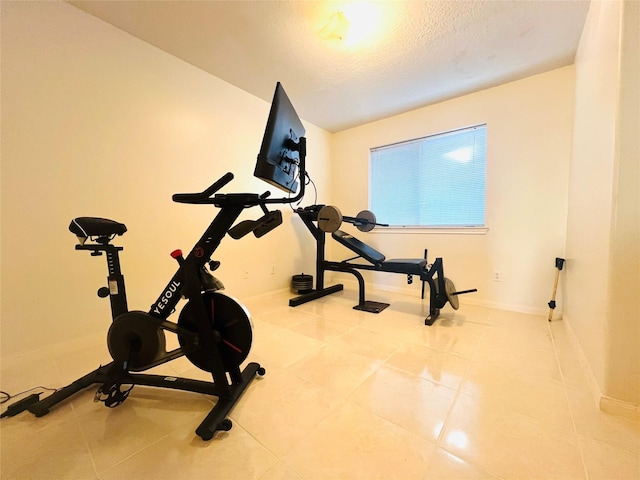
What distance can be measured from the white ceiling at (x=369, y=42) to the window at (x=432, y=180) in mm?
627

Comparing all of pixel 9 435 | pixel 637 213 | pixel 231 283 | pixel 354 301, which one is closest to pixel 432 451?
pixel 637 213

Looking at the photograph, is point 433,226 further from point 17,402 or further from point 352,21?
point 17,402

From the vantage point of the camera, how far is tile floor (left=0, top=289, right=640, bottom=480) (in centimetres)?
101

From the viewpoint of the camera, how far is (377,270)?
2984mm

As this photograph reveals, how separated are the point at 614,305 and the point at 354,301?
7.83 ft

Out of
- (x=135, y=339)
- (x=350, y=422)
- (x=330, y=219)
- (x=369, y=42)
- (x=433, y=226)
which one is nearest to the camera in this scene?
(x=350, y=422)

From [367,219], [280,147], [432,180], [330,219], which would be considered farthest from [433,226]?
[280,147]

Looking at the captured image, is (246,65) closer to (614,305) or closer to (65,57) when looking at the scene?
(65,57)

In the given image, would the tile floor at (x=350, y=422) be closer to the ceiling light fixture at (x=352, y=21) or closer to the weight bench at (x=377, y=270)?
the weight bench at (x=377, y=270)

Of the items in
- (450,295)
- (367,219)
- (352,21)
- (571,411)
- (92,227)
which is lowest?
(571,411)

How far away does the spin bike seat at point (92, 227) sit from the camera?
130cm

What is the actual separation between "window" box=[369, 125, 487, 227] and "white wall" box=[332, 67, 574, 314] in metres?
0.12

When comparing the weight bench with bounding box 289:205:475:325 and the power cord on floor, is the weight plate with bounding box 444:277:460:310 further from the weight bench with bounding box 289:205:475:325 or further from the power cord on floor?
the power cord on floor

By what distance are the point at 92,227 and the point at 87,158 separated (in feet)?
3.88
